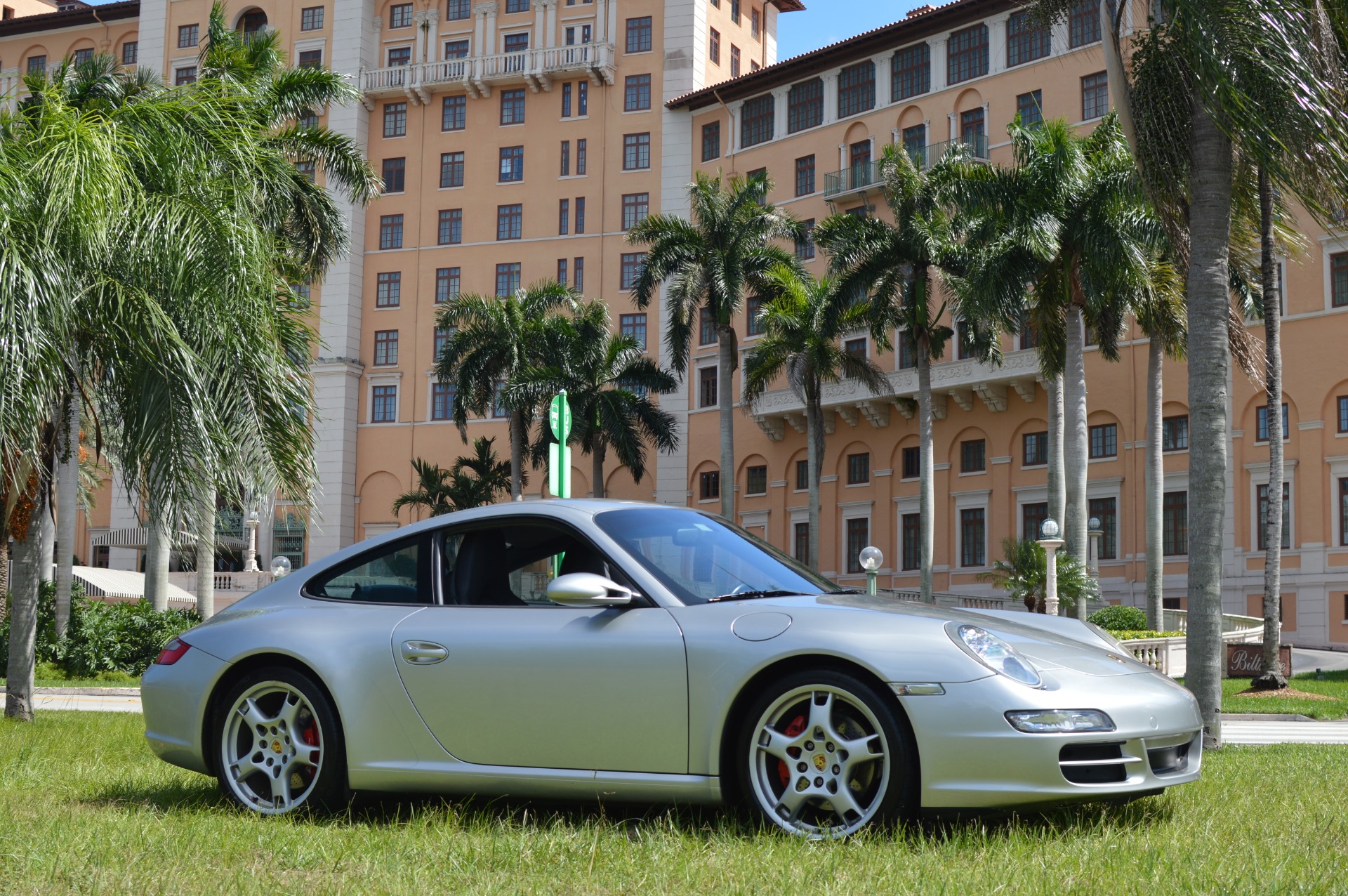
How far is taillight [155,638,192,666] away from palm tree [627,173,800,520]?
37.0 meters

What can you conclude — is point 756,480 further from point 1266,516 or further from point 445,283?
point 1266,516

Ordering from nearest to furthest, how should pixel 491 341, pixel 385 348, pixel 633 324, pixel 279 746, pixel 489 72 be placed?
pixel 279 746 < pixel 491 341 < pixel 633 324 < pixel 489 72 < pixel 385 348

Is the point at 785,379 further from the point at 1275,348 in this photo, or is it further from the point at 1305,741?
the point at 1305,741

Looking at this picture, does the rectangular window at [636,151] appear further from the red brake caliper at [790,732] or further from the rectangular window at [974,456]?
the red brake caliper at [790,732]

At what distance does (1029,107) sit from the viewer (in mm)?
51812

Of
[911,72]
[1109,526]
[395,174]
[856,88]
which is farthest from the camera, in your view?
[395,174]

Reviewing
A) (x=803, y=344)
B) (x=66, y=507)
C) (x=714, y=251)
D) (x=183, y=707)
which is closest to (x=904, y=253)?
(x=803, y=344)

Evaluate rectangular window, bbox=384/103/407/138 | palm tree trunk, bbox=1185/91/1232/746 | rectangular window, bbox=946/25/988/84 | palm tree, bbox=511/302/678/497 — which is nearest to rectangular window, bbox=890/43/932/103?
rectangular window, bbox=946/25/988/84

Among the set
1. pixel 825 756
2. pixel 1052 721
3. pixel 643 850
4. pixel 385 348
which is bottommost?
pixel 643 850

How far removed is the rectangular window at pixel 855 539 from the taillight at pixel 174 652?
49.2 meters

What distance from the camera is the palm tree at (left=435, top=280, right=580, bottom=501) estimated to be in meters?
51.4

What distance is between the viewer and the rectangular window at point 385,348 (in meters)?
68.2

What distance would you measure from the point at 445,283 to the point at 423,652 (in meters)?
63.3

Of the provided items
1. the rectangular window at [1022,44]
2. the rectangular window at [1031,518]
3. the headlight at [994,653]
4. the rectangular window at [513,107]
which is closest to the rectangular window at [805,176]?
the rectangular window at [1022,44]
